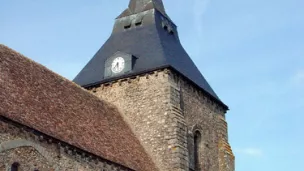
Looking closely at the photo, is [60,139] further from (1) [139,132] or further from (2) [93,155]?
(1) [139,132]

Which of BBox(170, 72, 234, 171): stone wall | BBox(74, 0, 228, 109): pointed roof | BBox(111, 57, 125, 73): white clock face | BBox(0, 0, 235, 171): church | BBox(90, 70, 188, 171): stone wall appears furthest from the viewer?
BBox(111, 57, 125, 73): white clock face

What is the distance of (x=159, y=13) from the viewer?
24766mm

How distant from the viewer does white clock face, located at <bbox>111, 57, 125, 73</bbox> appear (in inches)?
865

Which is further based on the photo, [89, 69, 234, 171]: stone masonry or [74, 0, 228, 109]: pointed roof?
[74, 0, 228, 109]: pointed roof

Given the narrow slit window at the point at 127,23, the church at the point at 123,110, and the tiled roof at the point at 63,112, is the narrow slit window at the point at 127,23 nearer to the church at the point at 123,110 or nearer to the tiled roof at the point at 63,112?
the church at the point at 123,110

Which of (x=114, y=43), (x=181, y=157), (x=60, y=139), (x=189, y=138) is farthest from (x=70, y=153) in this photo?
(x=114, y=43)

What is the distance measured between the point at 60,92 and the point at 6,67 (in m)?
2.44

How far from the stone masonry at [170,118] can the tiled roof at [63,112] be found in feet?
1.88

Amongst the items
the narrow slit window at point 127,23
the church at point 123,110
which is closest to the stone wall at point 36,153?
the church at point 123,110

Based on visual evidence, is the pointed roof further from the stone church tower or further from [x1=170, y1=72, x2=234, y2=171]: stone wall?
[x1=170, y1=72, x2=234, y2=171]: stone wall

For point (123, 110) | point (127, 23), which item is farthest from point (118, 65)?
point (127, 23)

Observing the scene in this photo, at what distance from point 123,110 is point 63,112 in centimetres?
467

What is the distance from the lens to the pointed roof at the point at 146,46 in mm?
21828

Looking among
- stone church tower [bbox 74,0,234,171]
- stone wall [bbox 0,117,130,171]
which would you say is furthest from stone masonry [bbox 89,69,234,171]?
stone wall [bbox 0,117,130,171]
